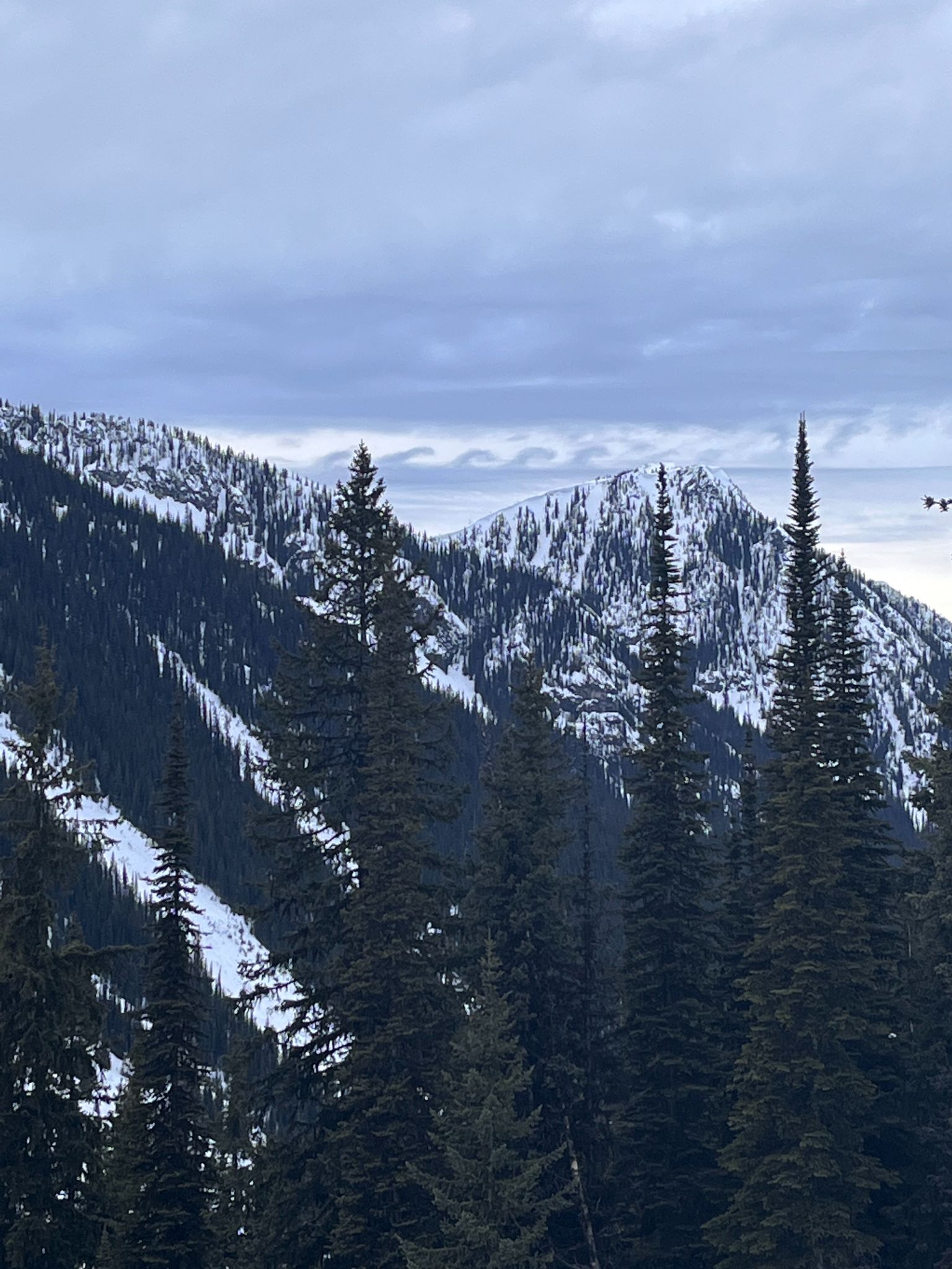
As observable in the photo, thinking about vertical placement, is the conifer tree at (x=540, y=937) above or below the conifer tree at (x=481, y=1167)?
above

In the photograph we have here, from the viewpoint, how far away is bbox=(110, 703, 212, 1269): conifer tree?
28016 millimetres

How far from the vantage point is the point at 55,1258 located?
22.0m

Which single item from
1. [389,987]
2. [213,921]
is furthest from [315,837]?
[213,921]

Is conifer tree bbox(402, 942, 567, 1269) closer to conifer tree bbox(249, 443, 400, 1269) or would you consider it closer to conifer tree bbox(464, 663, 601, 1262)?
conifer tree bbox(249, 443, 400, 1269)

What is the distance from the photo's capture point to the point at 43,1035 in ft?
72.0

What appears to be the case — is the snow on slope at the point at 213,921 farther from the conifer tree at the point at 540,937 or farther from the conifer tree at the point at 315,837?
the conifer tree at the point at 315,837

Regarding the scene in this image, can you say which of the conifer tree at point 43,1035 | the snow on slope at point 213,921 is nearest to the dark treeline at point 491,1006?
the conifer tree at point 43,1035

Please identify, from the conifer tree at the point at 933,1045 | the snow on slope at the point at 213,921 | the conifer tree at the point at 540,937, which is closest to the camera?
the conifer tree at the point at 933,1045

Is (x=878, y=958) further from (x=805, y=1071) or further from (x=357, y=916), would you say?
(x=357, y=916)

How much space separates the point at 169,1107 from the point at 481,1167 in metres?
9.40

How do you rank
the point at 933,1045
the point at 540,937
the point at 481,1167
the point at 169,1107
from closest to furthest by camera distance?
the point at 481,1167 < the point at 169,1107 < the point at 540,937 < the point at 933,1045

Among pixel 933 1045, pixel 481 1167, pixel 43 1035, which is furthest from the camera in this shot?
pixel 933 1045

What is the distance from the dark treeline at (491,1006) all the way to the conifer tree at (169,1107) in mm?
85

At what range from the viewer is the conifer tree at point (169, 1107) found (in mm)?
28016
